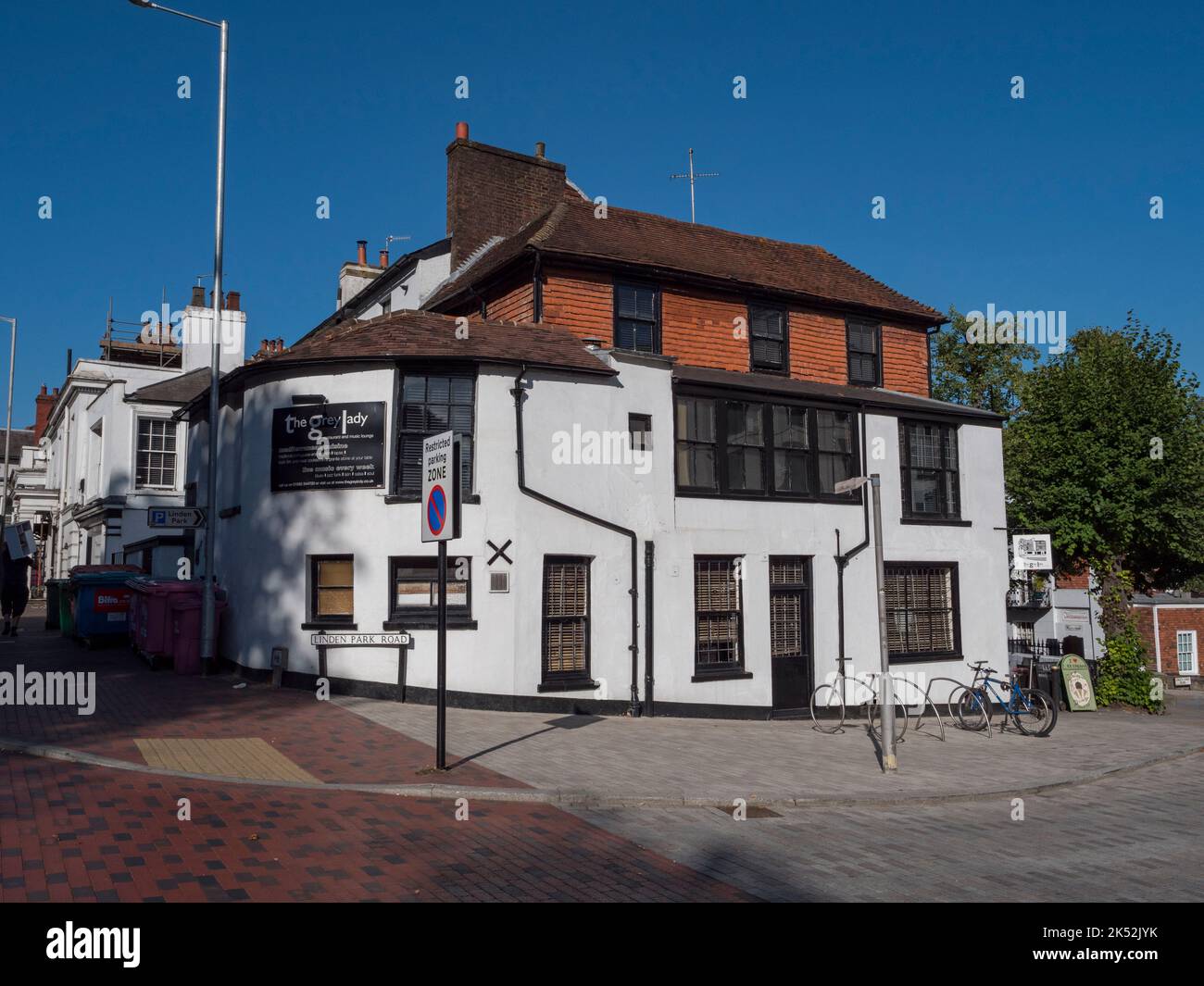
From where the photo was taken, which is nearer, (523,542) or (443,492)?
(443,492)

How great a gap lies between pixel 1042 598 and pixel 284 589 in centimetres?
3101

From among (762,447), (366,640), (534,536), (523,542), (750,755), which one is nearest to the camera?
(750,755)

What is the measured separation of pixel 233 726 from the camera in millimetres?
11891

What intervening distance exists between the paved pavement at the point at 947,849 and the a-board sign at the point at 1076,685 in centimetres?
1060

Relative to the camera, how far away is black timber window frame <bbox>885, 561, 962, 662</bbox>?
64.5 feet

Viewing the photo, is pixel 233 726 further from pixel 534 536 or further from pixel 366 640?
pixel 534 536

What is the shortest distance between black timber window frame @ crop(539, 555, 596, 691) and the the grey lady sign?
330 cm

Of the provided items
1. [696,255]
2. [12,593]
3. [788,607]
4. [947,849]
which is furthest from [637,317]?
[12,593]

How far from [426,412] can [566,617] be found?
13.6 ft

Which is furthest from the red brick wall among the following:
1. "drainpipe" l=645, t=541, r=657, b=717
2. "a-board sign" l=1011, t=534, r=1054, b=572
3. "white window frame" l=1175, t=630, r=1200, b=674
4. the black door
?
"drainpipe" l=645, t=541, r=657, b=717

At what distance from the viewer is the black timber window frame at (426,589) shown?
15.0m

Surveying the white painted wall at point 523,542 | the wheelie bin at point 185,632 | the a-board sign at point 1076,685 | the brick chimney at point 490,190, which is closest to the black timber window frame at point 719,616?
the white painted wall at point 523,542

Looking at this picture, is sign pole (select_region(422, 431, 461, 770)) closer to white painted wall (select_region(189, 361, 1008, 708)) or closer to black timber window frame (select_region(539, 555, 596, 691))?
white painted wall (select_region(189, 361, 1008, 708))
